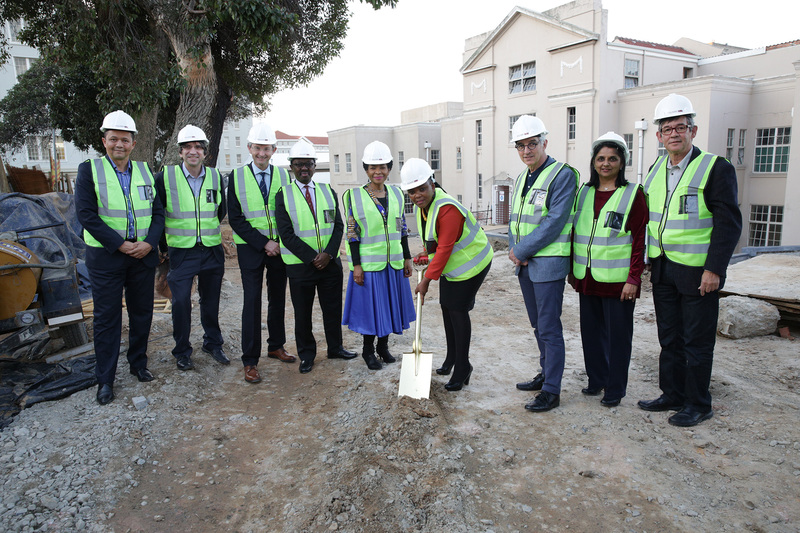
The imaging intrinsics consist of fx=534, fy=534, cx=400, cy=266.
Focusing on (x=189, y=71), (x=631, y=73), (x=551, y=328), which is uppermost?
(x=631, y=73)

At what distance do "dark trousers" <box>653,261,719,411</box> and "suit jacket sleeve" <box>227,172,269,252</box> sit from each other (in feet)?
10.8

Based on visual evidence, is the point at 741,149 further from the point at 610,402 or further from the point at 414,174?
the point at 414,174

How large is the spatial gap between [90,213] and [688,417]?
15.3 ft

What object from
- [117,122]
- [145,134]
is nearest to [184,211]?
[117,122]

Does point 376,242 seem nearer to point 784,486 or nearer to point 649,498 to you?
point 649,498

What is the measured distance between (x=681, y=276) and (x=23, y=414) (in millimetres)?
4784

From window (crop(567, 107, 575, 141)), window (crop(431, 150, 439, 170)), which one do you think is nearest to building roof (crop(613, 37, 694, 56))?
window (crop(567, 107, 575, 141))

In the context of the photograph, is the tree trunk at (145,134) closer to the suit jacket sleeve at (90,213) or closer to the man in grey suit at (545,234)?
the suit jacket sleeve at (90,213)

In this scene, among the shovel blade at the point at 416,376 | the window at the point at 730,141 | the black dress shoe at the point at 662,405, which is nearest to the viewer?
the black dress shoe at the point at 662,405

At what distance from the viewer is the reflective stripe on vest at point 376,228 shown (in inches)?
183

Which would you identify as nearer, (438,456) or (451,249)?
(438,456)

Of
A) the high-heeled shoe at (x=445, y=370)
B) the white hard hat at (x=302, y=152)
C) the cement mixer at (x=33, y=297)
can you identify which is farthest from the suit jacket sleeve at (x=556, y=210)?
the cement mixer at (x=33, y=297)

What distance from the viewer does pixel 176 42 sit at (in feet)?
29.5

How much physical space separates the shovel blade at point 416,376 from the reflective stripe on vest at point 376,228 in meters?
0.91
